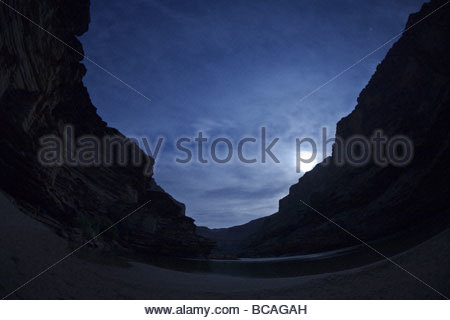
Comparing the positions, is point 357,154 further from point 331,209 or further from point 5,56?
point 5,56

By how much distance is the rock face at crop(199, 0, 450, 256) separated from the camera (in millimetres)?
25781

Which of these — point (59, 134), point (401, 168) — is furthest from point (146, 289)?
point (401, 168)

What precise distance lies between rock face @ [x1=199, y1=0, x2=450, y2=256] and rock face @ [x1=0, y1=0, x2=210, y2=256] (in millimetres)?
21463

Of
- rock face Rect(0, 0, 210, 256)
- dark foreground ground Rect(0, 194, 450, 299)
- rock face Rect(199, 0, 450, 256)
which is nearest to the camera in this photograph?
dark foreground ground Rect(0, 194, 450, 299)

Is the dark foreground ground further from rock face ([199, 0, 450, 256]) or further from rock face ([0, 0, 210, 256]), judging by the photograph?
rock face ([199, 0, 450, 256])

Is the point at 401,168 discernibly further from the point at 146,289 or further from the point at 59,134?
the point at 59,134

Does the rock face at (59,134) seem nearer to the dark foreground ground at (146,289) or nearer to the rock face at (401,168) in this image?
the dark foreground ground at (146,289)

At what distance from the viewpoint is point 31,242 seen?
805 cm

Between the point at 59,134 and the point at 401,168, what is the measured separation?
134 ft

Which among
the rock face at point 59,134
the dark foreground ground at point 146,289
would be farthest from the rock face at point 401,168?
the rock face at point 59,134

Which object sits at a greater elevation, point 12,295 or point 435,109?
point 435,109

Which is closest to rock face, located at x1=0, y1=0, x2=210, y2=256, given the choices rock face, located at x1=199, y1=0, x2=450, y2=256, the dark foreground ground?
the dark foreground ground
